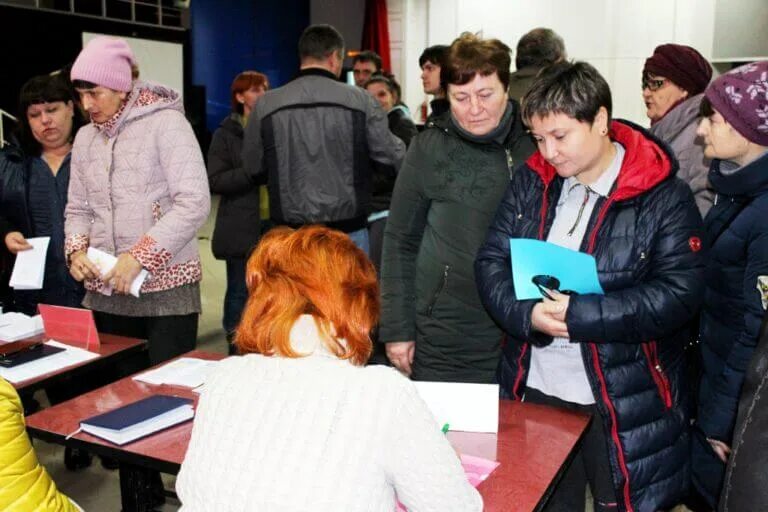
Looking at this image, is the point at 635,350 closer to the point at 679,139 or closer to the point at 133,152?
the point at 679,139

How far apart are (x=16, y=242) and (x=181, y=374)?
117 cm

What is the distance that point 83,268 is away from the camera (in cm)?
241

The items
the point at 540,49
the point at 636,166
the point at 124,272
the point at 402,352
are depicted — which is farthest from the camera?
the point at 540,49

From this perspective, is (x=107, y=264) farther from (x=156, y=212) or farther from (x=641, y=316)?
(x=641, y=316)

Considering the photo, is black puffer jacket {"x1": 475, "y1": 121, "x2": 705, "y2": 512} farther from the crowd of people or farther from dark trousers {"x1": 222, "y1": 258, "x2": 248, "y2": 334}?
dark trousers {"x1": 222, "y1": 258, "x2": 248, "y2": 334}

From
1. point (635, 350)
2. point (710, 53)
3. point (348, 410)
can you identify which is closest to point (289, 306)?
point (348, 410)

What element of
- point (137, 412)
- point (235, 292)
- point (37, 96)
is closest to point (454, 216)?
point (137, 412)

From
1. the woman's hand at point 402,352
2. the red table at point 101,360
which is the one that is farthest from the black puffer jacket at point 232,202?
the woman's hand at point 402,352

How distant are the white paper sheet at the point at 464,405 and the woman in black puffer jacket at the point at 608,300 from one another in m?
0.22

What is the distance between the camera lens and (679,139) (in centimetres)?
270

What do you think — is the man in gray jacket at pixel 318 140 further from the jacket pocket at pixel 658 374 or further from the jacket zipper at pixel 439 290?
the jacket pocket at pixel 658 374

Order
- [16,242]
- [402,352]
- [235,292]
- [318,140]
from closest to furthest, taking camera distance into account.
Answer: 1. [402,352]
2. [16,242]
3. [318,140]
4. [235,292]

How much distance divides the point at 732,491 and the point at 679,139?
2276 mm

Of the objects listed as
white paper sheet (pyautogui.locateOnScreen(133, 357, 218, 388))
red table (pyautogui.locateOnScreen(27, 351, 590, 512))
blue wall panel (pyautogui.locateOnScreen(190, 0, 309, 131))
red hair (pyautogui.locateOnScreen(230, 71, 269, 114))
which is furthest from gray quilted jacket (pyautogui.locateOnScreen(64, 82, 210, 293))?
blue wall panel (pyautogui.locateOnScreen(190, 0, 309, 131))
